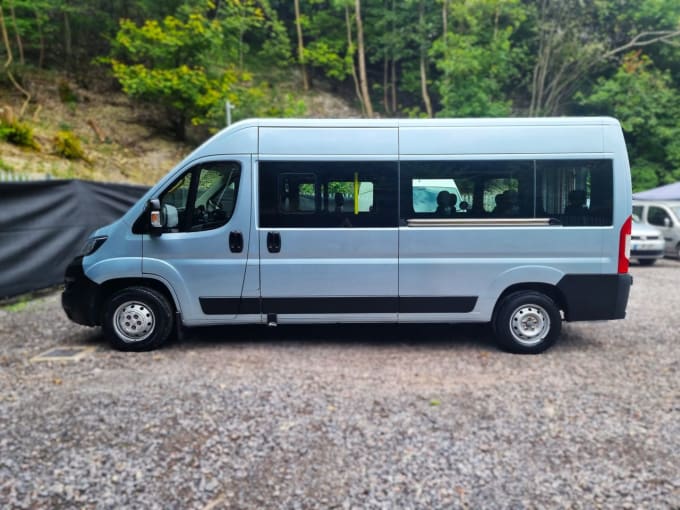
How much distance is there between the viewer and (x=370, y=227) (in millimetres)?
5312

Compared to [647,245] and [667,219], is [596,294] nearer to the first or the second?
[647,245]

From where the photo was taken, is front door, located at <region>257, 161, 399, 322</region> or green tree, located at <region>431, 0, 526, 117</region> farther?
green tree, located at <region>431, 0, 526, 117</region>

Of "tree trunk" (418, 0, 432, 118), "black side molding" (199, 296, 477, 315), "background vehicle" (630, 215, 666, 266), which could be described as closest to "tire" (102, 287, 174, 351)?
"black side molding" (199, 296, 477, 315)

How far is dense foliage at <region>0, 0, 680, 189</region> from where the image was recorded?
2144 cm

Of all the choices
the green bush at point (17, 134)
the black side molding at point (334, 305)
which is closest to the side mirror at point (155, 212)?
Answer: the black side molding at point (334, 305)

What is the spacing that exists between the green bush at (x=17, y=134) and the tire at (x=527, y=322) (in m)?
18.1

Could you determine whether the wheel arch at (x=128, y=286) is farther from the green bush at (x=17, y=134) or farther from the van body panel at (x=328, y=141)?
the green bush at (x=17, y=134)

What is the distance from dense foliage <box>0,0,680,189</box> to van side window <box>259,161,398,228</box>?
1756cm

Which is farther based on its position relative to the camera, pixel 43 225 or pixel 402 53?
pixel 402 53

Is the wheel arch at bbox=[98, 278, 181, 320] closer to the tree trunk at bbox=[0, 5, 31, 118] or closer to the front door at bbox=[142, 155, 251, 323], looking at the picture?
the front door at bbox=[142, 155, 251, 323]

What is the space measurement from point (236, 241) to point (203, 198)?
0.58 meters

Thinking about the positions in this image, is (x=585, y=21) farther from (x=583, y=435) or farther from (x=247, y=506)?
(x=247, y=506)

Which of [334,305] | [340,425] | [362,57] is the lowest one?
[340,425]

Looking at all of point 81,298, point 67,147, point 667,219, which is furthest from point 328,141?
point 67,147
